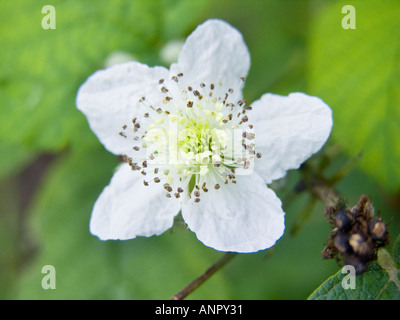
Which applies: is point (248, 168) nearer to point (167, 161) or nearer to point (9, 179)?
point (167, 161)

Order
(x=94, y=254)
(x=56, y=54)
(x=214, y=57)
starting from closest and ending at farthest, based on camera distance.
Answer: (x=214, y=57)
(x=56, y=54)
(x=94, y=254)

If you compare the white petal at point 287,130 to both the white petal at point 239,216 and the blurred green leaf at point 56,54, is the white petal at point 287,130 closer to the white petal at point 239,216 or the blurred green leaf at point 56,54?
the white petal at point 239,216

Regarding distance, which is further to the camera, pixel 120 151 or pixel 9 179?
pixel 9 179

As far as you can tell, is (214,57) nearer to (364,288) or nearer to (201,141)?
(201,141)

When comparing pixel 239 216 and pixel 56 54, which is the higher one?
pixel 56 54

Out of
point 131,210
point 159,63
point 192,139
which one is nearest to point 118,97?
point 192,139

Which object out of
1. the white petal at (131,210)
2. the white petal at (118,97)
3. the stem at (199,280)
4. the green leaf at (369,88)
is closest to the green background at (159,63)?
the green leaf at (369,88)

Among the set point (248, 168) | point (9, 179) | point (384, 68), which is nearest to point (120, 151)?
point (248, 168)
